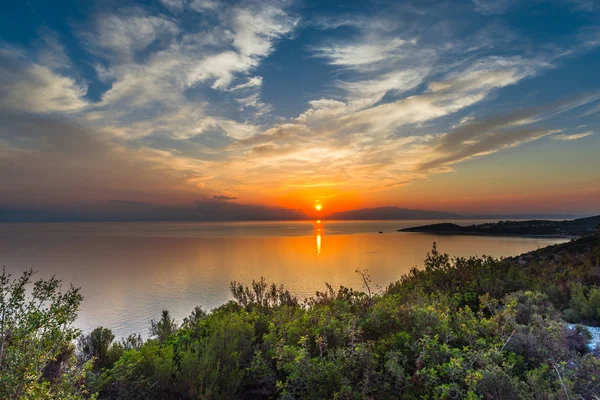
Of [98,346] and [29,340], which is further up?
[29,340]

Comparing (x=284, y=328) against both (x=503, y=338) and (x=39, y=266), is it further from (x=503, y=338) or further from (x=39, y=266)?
(x=39, y=266)

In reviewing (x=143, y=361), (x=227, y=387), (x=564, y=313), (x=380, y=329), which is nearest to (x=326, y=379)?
(x=227, y=387)

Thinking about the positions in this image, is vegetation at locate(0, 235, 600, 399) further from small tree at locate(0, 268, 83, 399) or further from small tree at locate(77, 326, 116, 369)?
small tree at locate(77, 326, 116, 369)

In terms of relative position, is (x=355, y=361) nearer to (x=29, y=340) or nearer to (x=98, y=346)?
(x=29, y=340)

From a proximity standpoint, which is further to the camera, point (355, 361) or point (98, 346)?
point (98, 346)

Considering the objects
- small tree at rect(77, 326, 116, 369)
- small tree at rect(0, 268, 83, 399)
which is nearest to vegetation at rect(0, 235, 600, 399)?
small tree at rect(0, 268, 83, 399)

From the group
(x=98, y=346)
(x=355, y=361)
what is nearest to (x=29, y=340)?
(x=355, y=361)

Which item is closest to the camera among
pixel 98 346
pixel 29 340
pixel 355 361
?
pixel 29 340

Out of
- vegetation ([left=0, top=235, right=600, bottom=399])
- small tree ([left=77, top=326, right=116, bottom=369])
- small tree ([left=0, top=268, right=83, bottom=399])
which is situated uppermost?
small tree ([left=0, top=268, right=83, bottom=399])

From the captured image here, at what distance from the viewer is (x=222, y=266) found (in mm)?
30250

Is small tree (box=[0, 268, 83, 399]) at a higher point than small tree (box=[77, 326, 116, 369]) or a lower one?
higher

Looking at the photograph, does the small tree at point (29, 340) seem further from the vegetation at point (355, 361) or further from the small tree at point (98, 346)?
the small tree at point (98, 346)

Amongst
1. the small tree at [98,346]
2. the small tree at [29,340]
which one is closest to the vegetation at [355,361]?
the small tree at [29,340]

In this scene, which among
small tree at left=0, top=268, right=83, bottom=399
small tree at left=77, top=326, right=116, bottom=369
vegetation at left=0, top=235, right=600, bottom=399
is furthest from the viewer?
small tree at left=77, top=326, right=116, bottom=369
